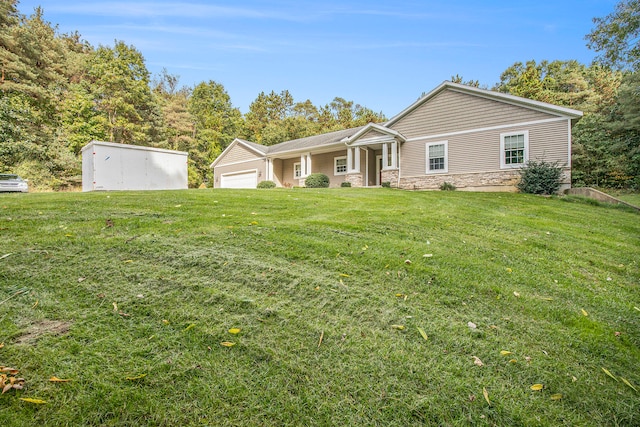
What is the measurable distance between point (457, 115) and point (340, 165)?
22.5 ft

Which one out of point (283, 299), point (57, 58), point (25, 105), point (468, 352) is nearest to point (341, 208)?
point (283, 299)

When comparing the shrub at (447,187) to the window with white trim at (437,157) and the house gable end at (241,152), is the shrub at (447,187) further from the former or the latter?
the house gable end at (241,152)

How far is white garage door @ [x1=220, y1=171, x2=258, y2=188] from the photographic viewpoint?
19.8 m

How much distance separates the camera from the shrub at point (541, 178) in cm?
1074

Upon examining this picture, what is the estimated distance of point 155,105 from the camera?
25.6 m

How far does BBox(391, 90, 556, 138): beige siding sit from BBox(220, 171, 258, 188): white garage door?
10130 millimetres

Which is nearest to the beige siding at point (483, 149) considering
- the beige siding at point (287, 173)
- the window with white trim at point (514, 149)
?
the window with white trim at point (514, 149)

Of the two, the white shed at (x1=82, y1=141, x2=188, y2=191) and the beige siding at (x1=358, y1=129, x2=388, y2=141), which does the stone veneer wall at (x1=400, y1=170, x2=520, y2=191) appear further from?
the white shed at (x1=82, y1=141, x2=188, y2=191)

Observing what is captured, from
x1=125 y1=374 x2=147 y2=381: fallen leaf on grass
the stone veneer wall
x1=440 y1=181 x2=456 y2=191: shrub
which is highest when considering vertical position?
the stone veneer wall

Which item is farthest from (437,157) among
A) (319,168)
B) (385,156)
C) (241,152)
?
(241,152)

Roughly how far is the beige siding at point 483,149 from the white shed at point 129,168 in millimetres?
10801

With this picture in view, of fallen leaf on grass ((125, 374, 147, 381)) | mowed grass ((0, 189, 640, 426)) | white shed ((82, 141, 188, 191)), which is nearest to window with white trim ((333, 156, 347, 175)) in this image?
white shed ((82, 141, 188, 191))

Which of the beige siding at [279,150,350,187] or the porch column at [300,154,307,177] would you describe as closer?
the porch column at [300,154,307,177]

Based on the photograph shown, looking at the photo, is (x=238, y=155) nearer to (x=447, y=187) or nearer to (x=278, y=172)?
(x=278, y=172)
